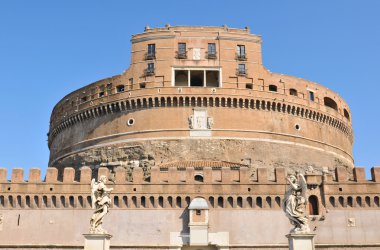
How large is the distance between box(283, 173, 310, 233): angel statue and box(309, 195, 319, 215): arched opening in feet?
48.8

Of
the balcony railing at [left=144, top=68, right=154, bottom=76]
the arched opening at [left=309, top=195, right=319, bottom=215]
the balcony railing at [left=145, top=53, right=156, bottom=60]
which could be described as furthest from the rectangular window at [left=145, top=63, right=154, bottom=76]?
the arched opening at [left=309, top=195, right=319, bottom=215]

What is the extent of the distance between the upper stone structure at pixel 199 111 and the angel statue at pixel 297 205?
19.3m

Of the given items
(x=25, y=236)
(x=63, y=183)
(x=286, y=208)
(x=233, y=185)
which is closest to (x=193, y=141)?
(x=233, y=185)

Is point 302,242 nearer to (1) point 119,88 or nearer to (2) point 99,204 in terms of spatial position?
(2) point 99,204

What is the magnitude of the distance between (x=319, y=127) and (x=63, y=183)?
64.0 ft

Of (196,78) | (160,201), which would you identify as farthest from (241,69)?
(160,201)

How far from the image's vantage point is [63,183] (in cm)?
2942

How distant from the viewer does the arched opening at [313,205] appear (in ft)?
95.6

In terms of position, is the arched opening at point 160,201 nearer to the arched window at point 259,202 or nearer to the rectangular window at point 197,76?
the arched window at point 259,202

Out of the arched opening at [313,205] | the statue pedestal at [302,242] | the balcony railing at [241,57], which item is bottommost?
the statue pedestal at [302,242]

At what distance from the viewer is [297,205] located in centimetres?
1467

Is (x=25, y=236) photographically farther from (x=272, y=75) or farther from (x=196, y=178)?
(x=272, y=75)

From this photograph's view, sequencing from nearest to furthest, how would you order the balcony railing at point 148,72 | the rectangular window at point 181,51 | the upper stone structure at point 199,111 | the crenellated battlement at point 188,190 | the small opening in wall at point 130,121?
the crenellated battlement at point 188,190
the upper stone structure at point 199,111
the small opening in wall at point 130,121
the balcony railing at point 148,72
the rectangular window at point 181,51

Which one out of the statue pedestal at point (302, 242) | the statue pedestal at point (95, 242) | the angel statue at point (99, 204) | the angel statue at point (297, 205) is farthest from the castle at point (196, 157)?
the statue pedestal at point (302, 242)
